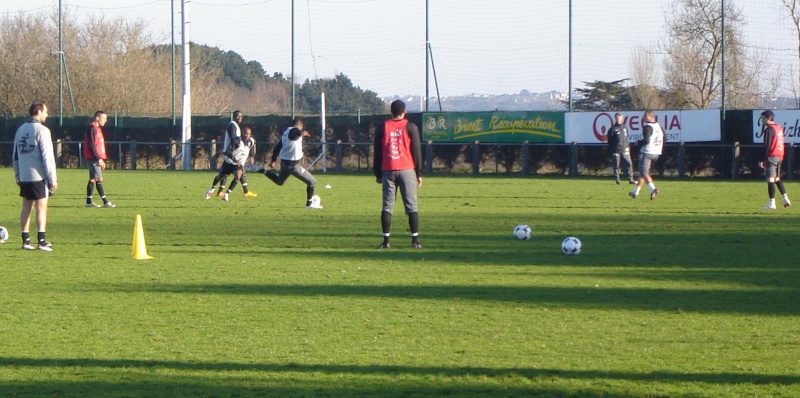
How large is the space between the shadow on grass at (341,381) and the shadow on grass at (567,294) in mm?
2693

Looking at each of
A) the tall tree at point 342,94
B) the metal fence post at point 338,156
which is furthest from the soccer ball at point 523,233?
the tall tree at point 342,94

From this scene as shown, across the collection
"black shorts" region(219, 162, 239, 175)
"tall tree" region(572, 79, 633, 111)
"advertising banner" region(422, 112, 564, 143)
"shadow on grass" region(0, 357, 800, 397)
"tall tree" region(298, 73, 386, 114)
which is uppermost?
"tall tree" region(298, 73, 386, 114)

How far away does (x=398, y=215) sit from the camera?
20.1 m

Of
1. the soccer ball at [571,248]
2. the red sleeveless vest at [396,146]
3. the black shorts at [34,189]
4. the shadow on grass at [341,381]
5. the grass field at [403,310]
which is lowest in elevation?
the shadow on grass at [341,381]

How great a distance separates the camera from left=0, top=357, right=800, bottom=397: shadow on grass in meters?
6.52

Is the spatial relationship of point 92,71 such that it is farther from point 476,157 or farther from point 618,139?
point 618,139

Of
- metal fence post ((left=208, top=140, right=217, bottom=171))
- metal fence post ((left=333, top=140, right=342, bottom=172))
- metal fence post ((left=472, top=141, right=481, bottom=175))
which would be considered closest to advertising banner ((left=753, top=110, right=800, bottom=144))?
metal fence post ((left=472, top=141, right=481, bottom=175))

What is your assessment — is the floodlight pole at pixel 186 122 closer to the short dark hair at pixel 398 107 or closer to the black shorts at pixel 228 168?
the black shorts at pixel 228 168

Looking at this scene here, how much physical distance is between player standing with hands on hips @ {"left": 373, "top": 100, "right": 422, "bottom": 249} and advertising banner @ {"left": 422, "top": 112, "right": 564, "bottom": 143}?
82.4ft

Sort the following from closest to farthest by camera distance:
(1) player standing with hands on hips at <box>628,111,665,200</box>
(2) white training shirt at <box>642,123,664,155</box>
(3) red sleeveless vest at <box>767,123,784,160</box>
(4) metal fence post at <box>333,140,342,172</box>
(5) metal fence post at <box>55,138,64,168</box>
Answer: (3) red sleeveless vest at <box>767,123,784,160</box> → (1) player standing with hands on hips at <box>628,111,665,200</box> → (2) white training shirt at <box>642,123,664,155</box> → (4) metal fence post at <box>333,140,342,172</box> → (5) metal fence post at <box>55,138,64,168</box>

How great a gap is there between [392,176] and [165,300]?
4673 millimetres

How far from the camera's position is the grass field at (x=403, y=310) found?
22.5 feet

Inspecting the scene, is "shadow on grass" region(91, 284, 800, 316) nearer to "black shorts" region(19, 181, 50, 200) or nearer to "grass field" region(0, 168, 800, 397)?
"grass field" region(0, 168, 800, 397)

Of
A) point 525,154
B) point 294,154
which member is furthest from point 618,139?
point 294,154
